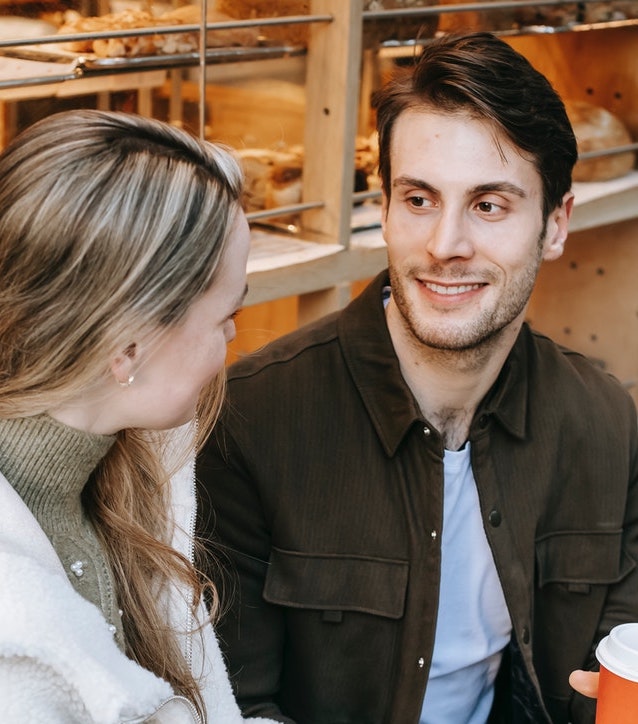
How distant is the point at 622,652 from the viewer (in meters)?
1.11

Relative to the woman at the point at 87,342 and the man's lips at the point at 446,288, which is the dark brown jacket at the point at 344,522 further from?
the woman at the point at 87,342

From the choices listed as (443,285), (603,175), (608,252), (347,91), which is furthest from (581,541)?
(608,252)

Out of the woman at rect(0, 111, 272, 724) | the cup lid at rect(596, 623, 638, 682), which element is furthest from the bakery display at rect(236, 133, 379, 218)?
the cup lid at rect(596, 623, 638, 682)

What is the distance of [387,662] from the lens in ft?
5.14

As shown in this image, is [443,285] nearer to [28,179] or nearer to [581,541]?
[581,541]

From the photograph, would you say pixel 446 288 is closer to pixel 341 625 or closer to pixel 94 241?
pixel 341 625

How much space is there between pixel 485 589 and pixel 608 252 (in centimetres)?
160

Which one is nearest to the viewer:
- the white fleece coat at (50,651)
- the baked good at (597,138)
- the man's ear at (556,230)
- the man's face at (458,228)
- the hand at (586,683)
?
the white fleece coat at (50,651)

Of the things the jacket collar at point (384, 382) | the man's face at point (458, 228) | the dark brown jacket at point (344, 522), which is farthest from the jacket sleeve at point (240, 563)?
the man's face at point (458, 228)

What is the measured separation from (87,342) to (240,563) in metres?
0.60

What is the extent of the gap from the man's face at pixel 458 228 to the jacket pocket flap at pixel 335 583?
31cm

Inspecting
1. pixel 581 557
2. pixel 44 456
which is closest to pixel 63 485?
pixel 44 456

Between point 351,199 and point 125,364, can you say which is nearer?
point 125,364

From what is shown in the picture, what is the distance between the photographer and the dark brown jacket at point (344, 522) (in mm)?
1538
